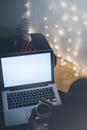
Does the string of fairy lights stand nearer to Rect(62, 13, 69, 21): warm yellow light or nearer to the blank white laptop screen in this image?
Rect(62, 13, 69, 21): warm yellow light

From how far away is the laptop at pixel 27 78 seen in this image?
1396 mm

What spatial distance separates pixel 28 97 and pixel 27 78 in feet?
0.37

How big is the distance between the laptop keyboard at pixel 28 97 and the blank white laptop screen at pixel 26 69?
59mm

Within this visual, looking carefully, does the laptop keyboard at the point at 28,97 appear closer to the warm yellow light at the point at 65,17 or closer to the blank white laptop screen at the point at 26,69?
the blank white laptop screen at the point at 26,69

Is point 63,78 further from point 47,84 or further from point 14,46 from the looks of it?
point 47,84

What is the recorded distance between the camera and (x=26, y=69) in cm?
146

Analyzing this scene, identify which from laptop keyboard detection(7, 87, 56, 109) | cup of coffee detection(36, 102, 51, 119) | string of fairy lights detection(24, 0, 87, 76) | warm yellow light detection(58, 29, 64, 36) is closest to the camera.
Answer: cup of coffee detection(36, 102, 51, 119)

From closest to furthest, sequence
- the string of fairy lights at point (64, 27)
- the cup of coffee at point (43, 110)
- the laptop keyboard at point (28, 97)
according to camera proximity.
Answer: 1. the cup of coffee at point (43, 110)
2. the laptop keyboard at point (28, 97)
3. the string of fairy lights at point (64, 27)

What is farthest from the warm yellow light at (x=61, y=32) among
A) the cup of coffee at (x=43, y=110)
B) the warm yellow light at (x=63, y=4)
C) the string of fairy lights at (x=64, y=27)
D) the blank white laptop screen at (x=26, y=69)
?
the cup of coffee at (x=43, y=110)

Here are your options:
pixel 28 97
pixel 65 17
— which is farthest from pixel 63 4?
pixel 28 97

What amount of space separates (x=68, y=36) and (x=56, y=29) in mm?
178

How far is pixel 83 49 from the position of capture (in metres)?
2.71

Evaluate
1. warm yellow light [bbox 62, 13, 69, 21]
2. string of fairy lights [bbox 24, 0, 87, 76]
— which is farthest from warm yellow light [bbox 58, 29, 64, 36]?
warm yellow light [bbox 62, 13, 69, 21]

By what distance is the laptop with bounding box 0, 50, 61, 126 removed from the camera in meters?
1.40
